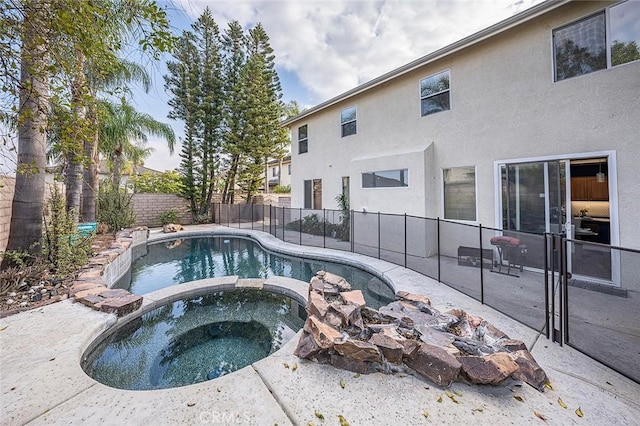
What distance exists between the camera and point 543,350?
2.83 meters

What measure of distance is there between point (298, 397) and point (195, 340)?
236 cm

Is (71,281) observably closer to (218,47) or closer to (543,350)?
(543,350)

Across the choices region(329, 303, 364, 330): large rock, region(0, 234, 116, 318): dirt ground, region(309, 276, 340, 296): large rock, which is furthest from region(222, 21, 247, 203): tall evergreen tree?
region(329, 303, 364, 330): large rock

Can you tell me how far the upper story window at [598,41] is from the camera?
443 cm

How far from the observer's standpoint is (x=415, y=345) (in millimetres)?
2480

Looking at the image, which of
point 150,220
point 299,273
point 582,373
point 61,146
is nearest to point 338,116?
point 299,273

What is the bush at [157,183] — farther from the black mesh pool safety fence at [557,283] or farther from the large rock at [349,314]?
the black mesh pool safety fence at [557,283]

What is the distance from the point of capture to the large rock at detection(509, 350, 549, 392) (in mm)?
2266

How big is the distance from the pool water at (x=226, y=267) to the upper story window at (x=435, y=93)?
5.05m

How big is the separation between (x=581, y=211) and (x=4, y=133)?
28.9 feet

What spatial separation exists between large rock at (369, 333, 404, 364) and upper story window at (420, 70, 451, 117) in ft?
21.8

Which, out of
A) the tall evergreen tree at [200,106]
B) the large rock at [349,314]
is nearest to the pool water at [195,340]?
the large rock at [349,314]

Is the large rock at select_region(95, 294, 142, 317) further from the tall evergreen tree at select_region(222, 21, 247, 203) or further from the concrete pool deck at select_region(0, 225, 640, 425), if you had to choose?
the tall evergreen tree at select_region(222, 21, 247, 203)

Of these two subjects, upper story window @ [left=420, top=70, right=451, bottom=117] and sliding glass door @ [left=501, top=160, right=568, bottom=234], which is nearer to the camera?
sliding glass door @ [left=501, top=160, right=568, bottom=234]
